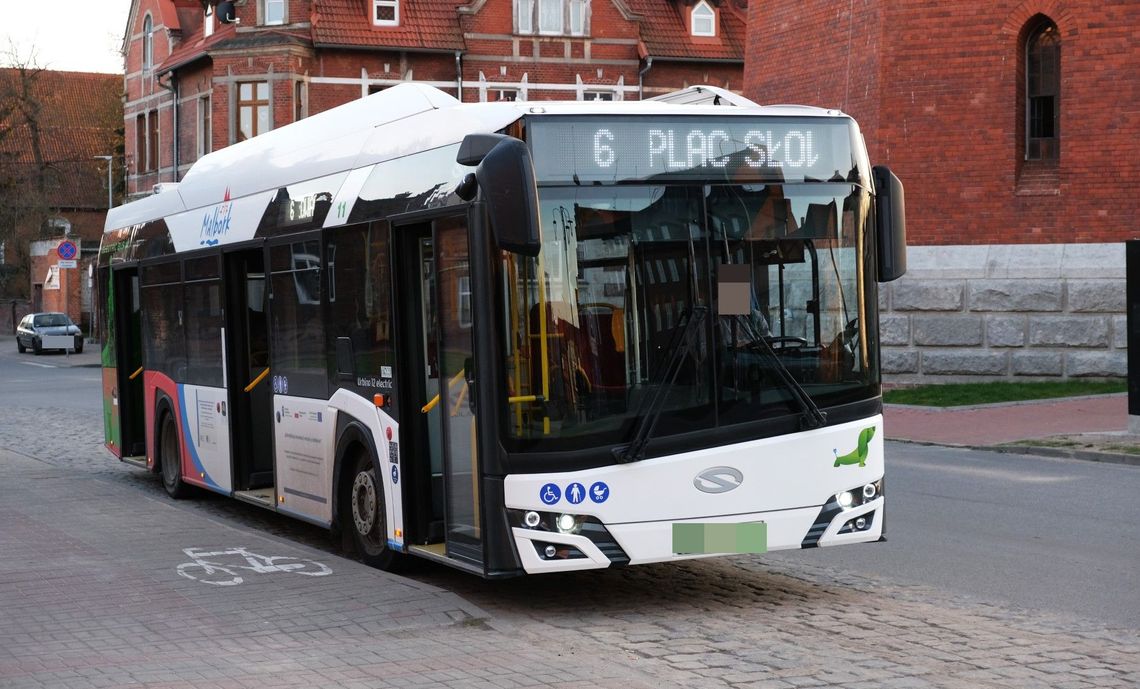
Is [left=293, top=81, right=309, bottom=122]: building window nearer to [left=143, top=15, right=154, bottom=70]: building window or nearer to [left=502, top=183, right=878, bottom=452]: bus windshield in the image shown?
[left=143, top=15, right=154, bottom=70]: building window

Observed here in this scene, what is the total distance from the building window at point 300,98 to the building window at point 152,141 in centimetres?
1171

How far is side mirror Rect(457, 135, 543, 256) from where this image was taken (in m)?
7.68

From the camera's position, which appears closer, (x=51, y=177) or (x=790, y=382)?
(x=790, y=382)

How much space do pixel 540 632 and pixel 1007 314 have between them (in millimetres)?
19613

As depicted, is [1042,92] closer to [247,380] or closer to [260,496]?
[247,380]

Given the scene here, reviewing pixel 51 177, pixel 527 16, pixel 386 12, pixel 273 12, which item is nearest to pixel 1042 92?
pixel 527 16

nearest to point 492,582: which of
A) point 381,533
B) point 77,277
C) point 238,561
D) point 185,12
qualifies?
point 381,533

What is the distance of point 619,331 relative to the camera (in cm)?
815

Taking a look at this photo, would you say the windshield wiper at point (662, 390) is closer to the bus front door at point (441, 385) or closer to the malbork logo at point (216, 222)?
the bus front door at point (441, 385)

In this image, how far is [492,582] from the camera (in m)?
9.81

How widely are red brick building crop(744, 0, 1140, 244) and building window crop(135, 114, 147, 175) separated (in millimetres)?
41208

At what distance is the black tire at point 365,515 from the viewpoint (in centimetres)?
995

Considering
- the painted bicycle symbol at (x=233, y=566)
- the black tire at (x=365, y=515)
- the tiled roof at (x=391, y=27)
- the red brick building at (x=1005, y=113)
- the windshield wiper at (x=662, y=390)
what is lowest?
the painted bicycle symbol at (x=233, y=566)

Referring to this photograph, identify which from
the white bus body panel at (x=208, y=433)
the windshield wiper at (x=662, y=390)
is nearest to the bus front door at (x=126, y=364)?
the white bus body panel at (x=208, y=433)
